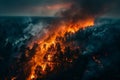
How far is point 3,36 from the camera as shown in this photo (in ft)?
524

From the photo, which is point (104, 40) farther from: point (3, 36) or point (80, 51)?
point (3, 36)

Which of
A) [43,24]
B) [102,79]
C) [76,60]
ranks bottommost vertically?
[102,79]

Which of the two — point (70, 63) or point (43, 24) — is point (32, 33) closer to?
point (43, 24)

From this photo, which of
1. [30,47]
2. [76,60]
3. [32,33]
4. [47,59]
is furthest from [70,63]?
[32,33]

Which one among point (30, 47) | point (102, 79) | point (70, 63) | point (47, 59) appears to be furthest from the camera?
point (30, 47)

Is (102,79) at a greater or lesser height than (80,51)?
lesser

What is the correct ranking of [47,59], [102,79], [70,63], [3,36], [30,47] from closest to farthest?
[102,79] → [70,63] → [47,59] → [30,47] → [3,36]

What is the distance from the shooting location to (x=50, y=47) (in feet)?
465

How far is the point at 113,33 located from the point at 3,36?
59.7 meters

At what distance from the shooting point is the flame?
418 ft

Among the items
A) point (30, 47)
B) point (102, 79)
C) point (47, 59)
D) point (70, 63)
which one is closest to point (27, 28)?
point (30, 47)

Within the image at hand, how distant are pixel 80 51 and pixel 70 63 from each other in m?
8.74

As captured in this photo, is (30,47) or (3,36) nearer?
(30,47)

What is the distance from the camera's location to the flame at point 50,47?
127312 mm
